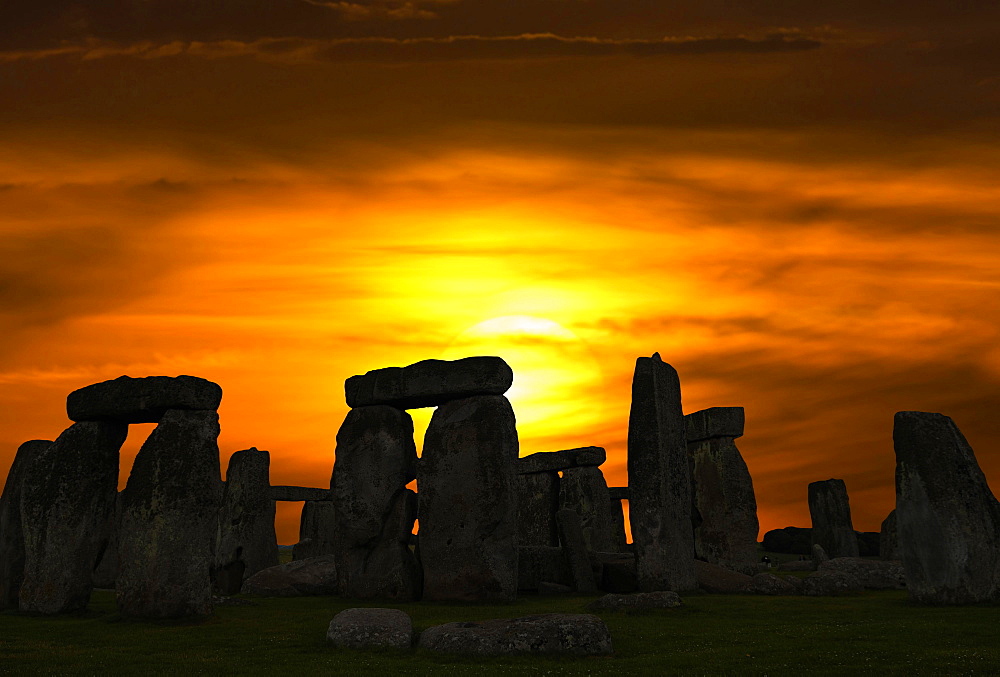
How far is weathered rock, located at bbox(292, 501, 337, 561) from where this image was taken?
3369 cm

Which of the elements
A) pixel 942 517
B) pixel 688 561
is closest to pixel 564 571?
pixel 688 561

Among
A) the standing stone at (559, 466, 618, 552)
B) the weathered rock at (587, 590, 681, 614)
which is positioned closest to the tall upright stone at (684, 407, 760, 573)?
the standing stone at (559, 466, 618, 552)

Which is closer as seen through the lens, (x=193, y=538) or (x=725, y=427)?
(x=193, y=538)

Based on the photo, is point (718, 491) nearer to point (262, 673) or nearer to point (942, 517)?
point (942, 517)

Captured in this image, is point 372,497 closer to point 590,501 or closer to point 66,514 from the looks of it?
point 66,514

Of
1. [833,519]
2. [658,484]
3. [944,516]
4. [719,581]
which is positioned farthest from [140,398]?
[833,519]

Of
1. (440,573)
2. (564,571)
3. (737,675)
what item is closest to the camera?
(737,675)

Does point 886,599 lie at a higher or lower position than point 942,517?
lower

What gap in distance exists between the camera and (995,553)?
15180 mm

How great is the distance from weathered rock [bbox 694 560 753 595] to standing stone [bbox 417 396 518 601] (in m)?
4.06

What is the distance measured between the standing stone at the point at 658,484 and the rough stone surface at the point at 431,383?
9.24 ft

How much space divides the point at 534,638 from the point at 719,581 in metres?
9.97

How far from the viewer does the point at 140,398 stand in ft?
52.4

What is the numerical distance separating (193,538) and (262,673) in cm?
533
